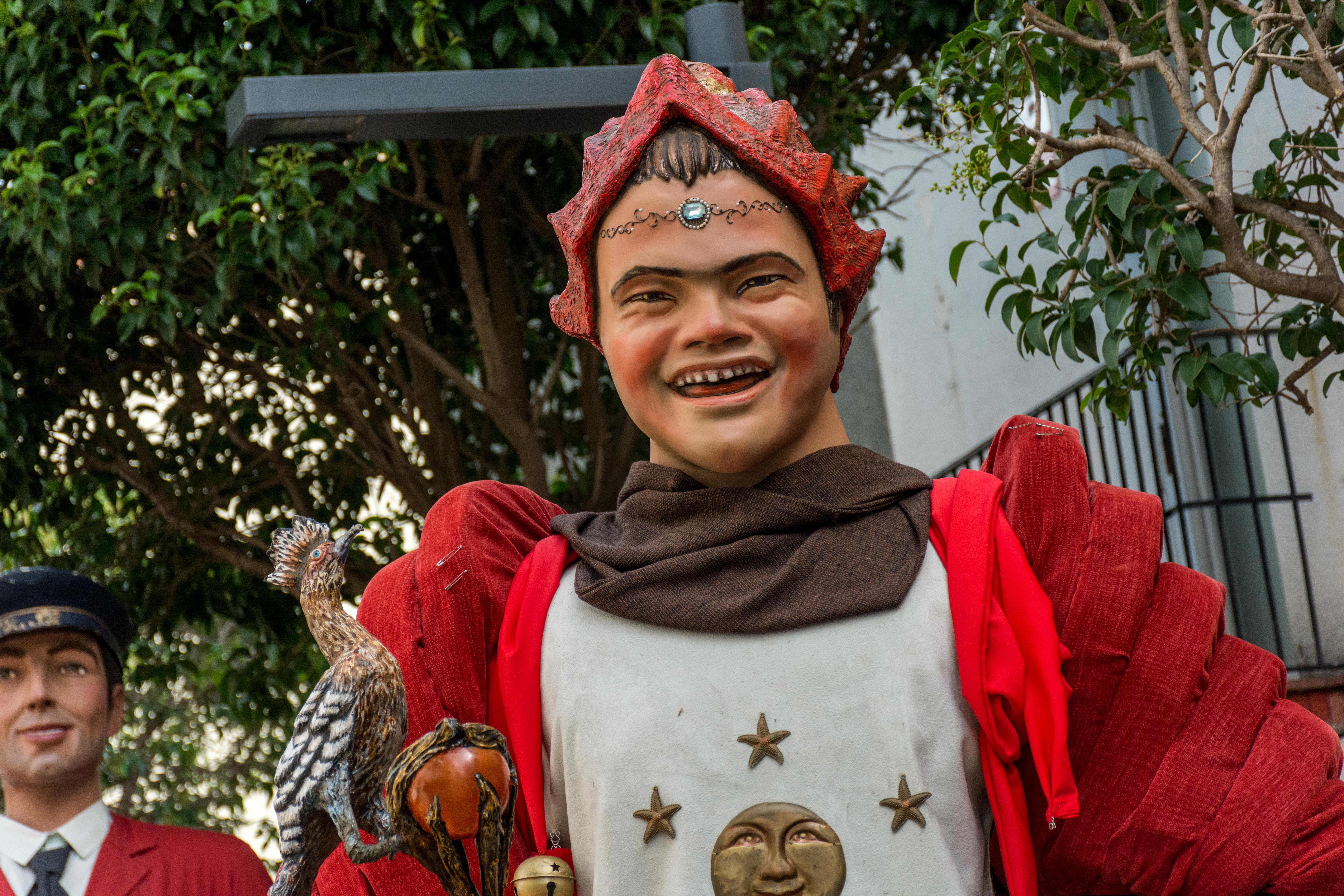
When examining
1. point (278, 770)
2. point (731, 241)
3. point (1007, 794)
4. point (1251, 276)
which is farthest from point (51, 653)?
point (1251, 276)

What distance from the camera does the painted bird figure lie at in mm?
1961

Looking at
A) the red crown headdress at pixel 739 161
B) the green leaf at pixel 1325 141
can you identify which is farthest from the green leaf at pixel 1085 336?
the red crown headdress at pixel 739 161

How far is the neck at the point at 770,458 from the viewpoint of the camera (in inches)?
91.6

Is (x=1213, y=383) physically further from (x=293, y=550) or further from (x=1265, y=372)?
(x=293, y=550)

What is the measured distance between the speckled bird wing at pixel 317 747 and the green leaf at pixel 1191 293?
2298 mm

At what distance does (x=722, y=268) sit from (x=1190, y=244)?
1.61 metres

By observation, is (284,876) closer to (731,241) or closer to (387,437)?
(731,241)

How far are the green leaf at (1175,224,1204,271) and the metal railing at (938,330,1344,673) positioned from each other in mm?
2154

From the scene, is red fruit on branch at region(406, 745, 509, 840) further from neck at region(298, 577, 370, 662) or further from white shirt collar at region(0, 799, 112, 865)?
white shirt collar at region(0, 799, 112, 865)

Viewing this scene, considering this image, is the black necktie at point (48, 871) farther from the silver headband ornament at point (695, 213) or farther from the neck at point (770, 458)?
the silver headband ornament at point (695, 213)

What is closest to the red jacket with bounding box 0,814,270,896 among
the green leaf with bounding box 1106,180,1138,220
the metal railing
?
the green leaf with bounding box 1106,180,1138,220

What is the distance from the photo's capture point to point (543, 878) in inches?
80.0

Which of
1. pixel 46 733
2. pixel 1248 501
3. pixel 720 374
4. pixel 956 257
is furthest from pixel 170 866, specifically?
pixel 1248 501

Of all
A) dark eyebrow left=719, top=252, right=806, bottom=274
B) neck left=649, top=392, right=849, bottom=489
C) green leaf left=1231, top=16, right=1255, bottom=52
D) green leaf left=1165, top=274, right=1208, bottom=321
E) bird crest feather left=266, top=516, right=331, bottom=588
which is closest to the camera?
bird crest feather left=266, top=516, right=331, bottom=588
